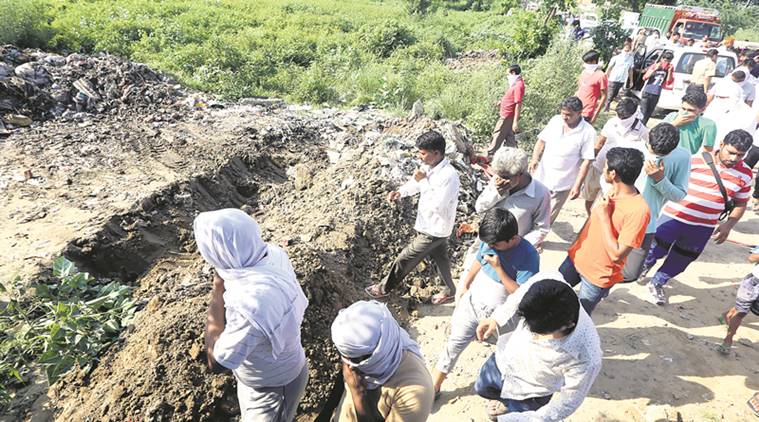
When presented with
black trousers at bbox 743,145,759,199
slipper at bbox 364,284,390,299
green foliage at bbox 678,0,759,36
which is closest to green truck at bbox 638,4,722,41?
green foliage at bbox 678,0,759,36

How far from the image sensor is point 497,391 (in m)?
2.53

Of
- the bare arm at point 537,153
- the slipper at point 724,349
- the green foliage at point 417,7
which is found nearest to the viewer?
the slipper at point 724,349

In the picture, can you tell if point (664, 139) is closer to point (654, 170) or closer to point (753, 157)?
Answer: point (654, 170)

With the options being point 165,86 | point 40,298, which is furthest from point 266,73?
point 40,298

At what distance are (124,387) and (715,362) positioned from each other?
15.0ft

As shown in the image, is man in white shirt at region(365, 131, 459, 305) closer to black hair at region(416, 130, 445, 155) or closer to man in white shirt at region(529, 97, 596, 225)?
black hair at region(416, 130, 445, 155)

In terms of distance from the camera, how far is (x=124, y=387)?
270 cm

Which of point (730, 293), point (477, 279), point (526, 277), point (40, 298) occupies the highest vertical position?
point (526, 277)

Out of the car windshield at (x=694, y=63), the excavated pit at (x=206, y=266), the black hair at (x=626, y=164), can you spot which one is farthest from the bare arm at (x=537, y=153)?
the car windshield at (x=694, y=63)

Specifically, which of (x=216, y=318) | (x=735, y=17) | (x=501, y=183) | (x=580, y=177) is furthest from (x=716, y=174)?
(x=735, y=17)

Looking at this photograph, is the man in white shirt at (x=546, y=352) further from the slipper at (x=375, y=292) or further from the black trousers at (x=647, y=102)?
the black trousers at (x=647, y=102)

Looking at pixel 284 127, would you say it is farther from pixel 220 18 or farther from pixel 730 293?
pixel 220 18

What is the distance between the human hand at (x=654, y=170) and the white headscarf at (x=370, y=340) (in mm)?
2670

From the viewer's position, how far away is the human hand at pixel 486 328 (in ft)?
7.90
